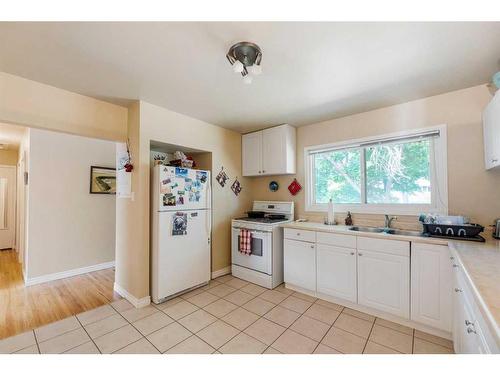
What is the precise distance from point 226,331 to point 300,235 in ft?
4.43

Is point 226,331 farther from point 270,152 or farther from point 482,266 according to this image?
point 270,152

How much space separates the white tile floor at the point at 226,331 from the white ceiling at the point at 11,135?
312 cm

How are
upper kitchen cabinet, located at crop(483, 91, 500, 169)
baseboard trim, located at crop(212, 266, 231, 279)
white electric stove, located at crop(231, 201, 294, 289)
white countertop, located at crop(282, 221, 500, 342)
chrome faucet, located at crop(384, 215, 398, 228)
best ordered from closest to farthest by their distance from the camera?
1. white countertop, located at crop(282, 221, 500, 342)
2. upper kitchen cabinet, located at crop(483, 91, 500, 169)
3. chrome faucet, located at crop(384, 215, 398, 228)
4. white electric stove, located at crop(231, 201, 294, 289)
5. baseboard trim, located at crop(212, 266, 231, 279)

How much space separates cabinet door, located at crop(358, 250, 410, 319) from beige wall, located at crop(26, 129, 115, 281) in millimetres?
3994

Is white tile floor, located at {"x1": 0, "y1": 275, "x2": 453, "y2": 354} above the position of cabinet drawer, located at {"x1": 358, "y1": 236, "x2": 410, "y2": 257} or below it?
below

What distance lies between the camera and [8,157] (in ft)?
17.1

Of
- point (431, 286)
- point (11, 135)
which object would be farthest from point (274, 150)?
point (11, 135)

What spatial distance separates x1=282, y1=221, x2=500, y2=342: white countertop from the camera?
0.84 meters

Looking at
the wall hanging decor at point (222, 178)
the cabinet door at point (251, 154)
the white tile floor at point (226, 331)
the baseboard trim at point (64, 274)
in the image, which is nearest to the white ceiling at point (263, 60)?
the cabinet door at point (251, 154)

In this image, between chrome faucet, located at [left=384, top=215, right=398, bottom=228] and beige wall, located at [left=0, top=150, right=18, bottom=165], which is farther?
beige wall, located at [left=0, top=150, right=18, bottom=165]

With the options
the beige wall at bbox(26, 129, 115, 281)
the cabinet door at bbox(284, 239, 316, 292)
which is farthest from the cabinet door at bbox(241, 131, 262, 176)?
the beige wall at bbox(26, 129, 115, 281)

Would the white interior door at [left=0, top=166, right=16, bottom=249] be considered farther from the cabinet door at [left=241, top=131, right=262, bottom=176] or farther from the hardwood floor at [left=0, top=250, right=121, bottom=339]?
the cabinet door at [left=241, top=131, right=262, bottom=176]

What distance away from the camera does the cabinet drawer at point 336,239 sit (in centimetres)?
243
